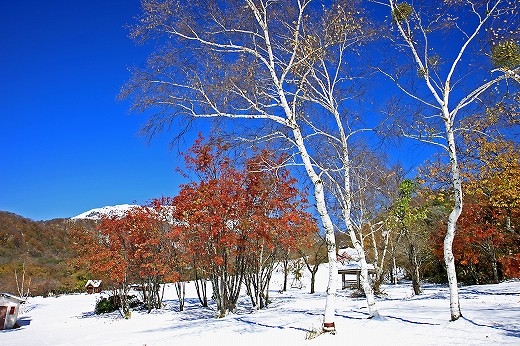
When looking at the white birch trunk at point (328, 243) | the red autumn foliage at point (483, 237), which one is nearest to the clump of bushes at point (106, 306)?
the white birch trunk at point (328, 243)

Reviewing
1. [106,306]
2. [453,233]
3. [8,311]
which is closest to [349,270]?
[106,306]

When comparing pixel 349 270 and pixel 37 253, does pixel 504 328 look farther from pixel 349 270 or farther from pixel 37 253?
pixel 37 253

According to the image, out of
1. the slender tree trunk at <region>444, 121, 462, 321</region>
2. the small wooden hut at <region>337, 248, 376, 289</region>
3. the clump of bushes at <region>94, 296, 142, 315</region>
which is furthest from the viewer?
the small wooden hut at <region>337, 248, 376, 289</region>

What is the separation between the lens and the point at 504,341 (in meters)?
5.86

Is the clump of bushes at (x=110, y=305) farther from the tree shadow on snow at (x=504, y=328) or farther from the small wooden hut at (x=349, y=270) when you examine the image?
the tree shadow on snow at (x=504, y=328)

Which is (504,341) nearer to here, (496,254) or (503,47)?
(503,47)

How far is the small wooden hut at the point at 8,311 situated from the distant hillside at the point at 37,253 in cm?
1070

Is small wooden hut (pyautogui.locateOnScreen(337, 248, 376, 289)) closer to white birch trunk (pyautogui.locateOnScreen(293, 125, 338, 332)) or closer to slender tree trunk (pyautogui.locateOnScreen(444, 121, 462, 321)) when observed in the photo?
slender tree trunk (pyautogui.locateOnScreen(444, 121, 462, 321))

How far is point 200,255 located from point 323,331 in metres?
9.95

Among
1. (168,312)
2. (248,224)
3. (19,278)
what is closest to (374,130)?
(248,224)

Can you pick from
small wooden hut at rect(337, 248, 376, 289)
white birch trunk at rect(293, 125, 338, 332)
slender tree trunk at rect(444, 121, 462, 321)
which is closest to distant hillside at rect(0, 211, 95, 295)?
small wooden hut at rect(337, 248, 376, 289)

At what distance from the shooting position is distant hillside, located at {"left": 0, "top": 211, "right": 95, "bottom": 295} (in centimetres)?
4519

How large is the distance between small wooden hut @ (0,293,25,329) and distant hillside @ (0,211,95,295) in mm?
10704

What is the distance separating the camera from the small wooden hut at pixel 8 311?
21109 millimetres
